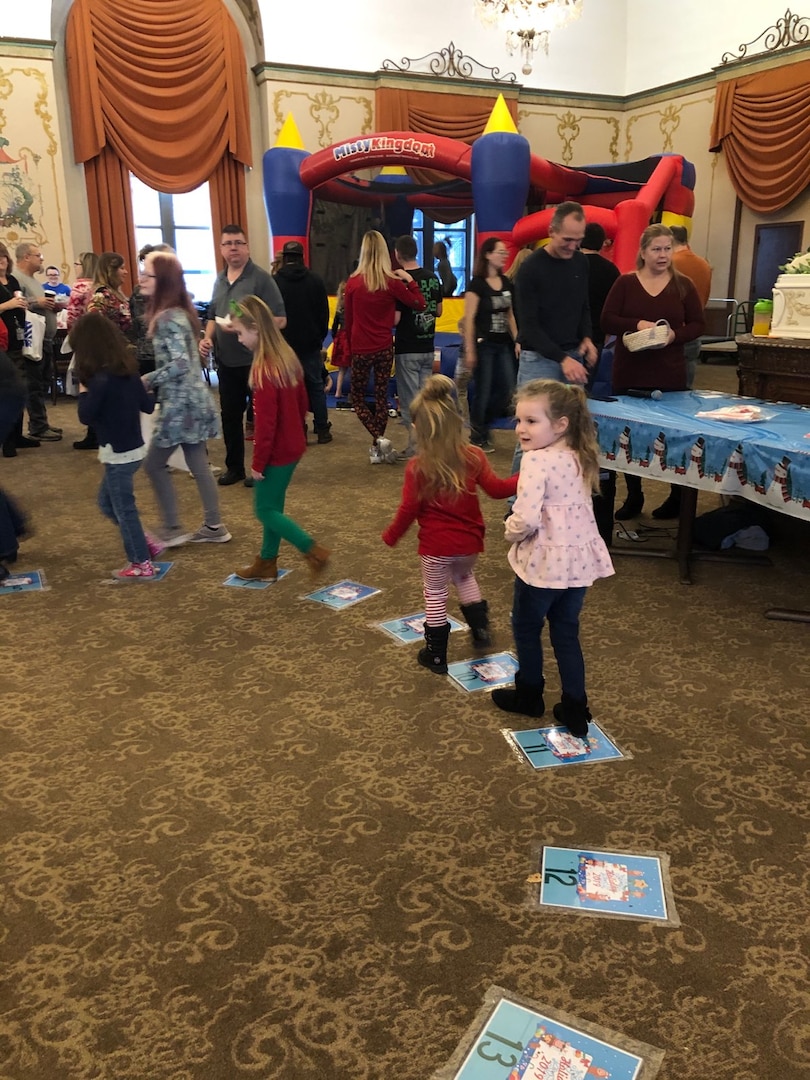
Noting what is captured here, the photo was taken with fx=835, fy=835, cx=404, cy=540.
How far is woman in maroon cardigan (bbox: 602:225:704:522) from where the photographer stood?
3.83 m

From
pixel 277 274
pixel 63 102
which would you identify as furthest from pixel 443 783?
pixel 63 102

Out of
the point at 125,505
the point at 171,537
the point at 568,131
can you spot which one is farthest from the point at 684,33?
the point at 125,505

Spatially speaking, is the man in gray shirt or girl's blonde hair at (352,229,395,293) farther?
the man in gray shirt

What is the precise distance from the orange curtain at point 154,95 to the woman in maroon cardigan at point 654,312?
26.5 feet

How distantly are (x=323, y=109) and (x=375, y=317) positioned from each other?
7.11 m

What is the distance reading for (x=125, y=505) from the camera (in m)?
3.66

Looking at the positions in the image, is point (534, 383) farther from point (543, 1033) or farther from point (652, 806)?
point (543, 1033)

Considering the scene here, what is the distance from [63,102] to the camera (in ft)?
32.2

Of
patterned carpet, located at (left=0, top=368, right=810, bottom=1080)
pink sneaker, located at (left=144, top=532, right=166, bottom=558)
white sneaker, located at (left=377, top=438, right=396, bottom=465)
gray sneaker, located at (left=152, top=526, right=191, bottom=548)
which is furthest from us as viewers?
white sneaker, located at (left=377, top=438, right=396, bottom=465)

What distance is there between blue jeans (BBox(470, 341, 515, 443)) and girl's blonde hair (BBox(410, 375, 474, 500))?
2.76 m

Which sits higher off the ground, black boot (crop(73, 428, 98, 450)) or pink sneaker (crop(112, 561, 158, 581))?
black boot (crop(73, 428, 98, 450))

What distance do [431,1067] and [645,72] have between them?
13970mm

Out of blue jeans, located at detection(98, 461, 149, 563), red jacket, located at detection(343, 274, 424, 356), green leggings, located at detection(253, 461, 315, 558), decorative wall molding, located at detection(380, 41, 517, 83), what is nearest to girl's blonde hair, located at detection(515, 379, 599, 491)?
green leggings, located at detection(253, 461, 315, 558)

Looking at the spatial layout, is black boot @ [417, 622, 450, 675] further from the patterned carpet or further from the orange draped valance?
the orange draped valance
